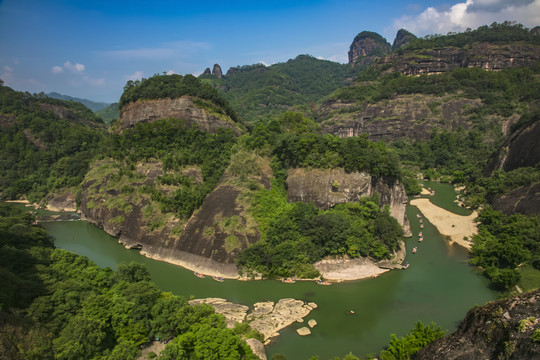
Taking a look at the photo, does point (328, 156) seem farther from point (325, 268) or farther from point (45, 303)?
point (45, 303)

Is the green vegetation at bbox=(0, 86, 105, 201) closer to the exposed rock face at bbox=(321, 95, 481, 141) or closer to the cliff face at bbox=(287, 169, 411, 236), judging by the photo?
the cliff face at bbox=(287, 169, 411, 236)

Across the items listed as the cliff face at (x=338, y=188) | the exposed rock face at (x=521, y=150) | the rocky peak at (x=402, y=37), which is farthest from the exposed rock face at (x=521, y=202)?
the rocky peak at (x=402, y=37)

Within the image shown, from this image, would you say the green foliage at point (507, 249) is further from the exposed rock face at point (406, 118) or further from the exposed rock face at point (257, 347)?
the exposed rock face at point (406, 118)

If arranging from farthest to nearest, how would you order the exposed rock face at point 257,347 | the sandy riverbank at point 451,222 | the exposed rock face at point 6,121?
1. the exposed rock face at point 6,121
2. the sandy riverbank at point 451,222
3. the exposed rock face at point 257,347

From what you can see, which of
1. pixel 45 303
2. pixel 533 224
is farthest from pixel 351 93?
pixel 45 303

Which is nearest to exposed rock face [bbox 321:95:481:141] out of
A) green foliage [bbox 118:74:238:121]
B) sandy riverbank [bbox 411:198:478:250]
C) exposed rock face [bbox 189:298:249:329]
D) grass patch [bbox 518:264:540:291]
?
sandy riverbank [bbox 411:198:478:250]

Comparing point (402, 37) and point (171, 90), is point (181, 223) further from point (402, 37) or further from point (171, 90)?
point (402, 37)
